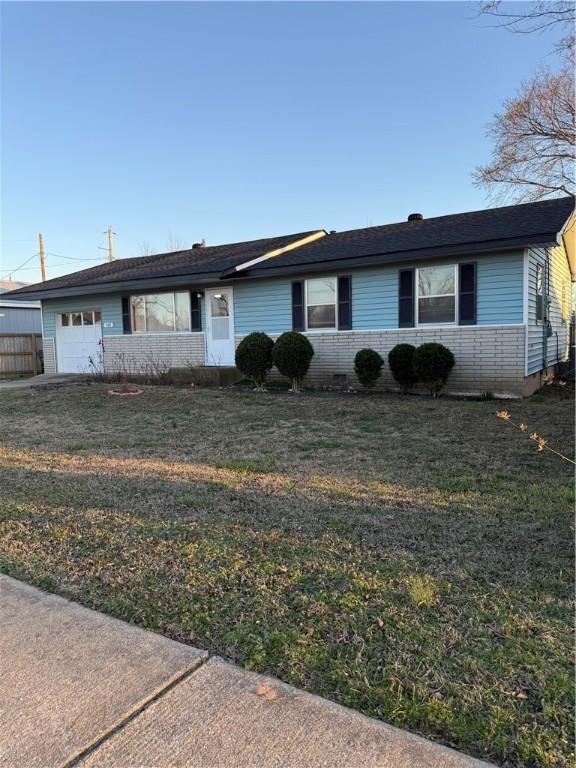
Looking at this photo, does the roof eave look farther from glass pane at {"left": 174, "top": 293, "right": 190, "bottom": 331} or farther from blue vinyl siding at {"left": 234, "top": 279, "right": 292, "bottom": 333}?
blue vinyl siding at {"left": 234, "top": 279, "right": 292, "bottom": 333}

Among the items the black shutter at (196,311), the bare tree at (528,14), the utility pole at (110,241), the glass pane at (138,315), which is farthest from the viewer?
the utility pole at (110,241)

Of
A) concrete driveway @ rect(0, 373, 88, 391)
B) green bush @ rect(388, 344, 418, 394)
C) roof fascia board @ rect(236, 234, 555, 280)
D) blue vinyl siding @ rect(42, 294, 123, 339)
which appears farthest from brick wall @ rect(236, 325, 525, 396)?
concrete driveway @ rect(0, 373, 88, 391)

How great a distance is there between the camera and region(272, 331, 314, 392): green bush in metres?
12.2

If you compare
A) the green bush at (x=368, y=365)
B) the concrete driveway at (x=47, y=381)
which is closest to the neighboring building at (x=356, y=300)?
the green bush at (x=368, y=365)

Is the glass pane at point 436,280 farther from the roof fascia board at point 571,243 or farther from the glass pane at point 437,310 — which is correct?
the roof fascia board at point 571,243

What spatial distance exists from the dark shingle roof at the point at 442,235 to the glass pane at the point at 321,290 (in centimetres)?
63

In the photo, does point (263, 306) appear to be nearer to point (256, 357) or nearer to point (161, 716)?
point (256, 357)

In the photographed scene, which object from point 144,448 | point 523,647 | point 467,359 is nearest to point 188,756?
point 523,647

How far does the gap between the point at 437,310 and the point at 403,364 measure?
1598 millimetres

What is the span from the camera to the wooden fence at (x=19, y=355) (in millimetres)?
19156

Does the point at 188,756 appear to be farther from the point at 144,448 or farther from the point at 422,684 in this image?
the point at 144,448

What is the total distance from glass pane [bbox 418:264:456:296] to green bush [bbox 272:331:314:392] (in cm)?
298

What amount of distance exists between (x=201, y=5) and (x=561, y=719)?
1177 centimetres

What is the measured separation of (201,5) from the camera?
970cm
